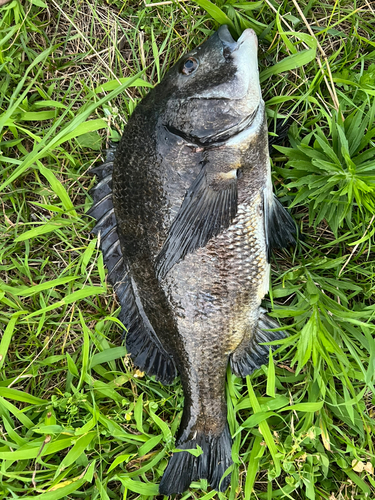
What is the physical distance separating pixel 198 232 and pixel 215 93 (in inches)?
27.9

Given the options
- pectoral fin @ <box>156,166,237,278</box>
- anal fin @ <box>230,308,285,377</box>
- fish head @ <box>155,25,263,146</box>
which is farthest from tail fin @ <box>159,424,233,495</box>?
fish head @ <box>155,25,263,146</box>

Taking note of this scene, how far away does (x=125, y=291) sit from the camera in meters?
2.34

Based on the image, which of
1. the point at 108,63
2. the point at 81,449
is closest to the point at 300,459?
the point at 81,449

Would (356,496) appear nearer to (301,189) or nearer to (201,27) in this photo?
(301,189)

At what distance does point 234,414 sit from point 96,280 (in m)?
1.29

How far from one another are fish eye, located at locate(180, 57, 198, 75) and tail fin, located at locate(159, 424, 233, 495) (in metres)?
2.10

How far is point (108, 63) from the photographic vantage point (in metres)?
2.53

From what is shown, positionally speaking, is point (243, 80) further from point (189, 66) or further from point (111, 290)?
point (111, 290)

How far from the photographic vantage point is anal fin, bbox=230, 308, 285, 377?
2.32 metres

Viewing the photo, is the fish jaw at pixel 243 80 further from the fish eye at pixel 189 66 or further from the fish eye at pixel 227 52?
the fish eye at pixel 189 66

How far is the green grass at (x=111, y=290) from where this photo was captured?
7.14ft

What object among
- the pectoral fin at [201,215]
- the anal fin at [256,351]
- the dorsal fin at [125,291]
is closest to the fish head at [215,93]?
the pectoral fin at [201,215]

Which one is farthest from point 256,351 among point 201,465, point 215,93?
point 215,93

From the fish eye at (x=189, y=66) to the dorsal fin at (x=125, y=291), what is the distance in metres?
0.66
